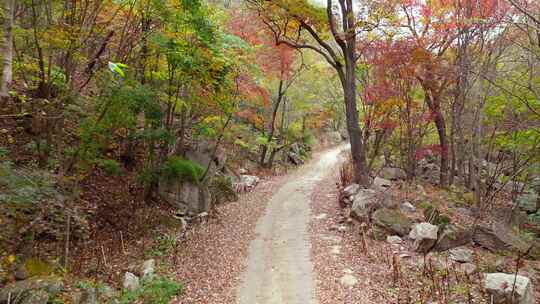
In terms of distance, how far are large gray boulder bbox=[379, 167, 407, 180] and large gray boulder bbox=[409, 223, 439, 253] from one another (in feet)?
25.5

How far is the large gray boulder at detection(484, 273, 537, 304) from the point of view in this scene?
5.45 metres

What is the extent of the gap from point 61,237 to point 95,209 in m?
1.50

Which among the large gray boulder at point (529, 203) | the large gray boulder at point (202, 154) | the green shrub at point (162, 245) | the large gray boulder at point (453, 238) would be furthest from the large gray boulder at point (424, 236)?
the large gray boulder at point (529, 203)

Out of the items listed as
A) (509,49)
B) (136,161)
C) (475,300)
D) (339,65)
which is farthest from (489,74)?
(136,161)

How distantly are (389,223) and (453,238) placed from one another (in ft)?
5.19

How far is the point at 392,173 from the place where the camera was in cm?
1656

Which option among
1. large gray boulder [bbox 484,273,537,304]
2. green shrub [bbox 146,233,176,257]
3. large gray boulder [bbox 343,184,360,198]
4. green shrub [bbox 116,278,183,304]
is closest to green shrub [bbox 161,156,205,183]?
green shrub [bbox 146,233,176,257]

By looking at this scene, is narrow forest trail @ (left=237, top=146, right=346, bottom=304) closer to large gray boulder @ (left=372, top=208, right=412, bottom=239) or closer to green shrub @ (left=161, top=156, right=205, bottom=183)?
large gray boulder @ (left=372, top=208, right=412, bottom=239)

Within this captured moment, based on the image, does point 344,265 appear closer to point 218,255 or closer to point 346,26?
point 218,255

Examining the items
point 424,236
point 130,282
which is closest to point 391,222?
point 424,236

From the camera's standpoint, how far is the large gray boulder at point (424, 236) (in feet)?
27.1

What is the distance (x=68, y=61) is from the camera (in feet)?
24.5

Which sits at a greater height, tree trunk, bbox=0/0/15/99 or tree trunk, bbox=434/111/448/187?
tree trunk, bbox=0/0/15/99

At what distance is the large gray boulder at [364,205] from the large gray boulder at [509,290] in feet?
13.2
